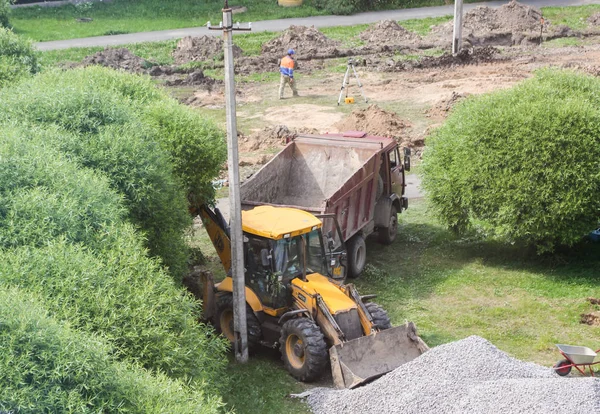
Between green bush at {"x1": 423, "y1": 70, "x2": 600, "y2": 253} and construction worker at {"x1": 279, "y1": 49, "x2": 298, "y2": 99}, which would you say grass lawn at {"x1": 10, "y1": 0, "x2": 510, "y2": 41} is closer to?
construction worker at {"x1": 279, "y1": 49, "x2": 298, "y2": 99}

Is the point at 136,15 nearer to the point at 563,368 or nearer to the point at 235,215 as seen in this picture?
the point at 235,215

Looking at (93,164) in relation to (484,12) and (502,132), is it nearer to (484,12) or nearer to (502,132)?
(502,132)

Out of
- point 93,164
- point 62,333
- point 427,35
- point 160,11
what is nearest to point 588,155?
point 93,164

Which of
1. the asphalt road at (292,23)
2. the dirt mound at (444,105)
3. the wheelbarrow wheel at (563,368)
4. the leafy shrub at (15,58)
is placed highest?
the leafy shrub at (15,58)

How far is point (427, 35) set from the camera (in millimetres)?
42375

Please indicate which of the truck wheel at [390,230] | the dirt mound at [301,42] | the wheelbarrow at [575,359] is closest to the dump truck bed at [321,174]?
the truck wheel at [390,230]

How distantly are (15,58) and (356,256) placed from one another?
34.7 feet

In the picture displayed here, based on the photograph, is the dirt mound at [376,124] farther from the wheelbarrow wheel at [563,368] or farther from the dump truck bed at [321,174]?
the wheelbarrow wheel at [563,368]

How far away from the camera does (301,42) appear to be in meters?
40.1

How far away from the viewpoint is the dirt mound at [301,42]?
39.6 m

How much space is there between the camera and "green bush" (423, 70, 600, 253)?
56.1 ft

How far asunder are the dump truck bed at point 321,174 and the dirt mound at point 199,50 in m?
20.7

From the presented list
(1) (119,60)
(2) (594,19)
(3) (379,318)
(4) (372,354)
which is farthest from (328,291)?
(2) (594,19)

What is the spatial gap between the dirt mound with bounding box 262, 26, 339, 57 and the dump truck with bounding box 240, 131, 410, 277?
20.7 m
